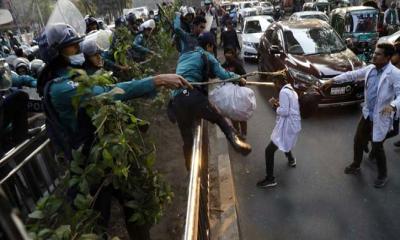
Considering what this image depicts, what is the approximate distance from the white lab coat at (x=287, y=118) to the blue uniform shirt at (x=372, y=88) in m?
0.91

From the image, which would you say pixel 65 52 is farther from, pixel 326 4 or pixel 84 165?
pixel 326 4

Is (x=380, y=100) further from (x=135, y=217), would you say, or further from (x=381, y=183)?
(x=135, y=217)

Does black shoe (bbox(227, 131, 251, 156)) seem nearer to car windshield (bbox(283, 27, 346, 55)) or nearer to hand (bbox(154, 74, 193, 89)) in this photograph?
hand (bbox(154, 74, 193, 89))

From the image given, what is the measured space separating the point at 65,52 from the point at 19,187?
76.6 inches

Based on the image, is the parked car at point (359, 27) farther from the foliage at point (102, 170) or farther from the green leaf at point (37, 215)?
the green leaf at point (37, 215)

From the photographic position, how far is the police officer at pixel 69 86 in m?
2.40

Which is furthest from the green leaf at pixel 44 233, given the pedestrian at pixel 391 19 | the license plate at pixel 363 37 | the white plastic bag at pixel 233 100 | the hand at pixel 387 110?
the pedestrian at pixel 391 19

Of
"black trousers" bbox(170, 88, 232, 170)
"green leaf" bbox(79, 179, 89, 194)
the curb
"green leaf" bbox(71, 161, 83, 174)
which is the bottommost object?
the curb

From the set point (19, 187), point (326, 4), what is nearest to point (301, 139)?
point (19, 187)

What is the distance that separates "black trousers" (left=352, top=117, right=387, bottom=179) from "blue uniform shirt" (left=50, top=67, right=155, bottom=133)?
3328mm

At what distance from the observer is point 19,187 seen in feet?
12.2

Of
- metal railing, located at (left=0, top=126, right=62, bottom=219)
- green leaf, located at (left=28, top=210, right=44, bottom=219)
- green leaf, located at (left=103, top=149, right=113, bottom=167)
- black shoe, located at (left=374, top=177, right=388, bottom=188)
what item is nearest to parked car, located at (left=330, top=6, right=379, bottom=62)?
black shoe, located at (left=374, top=177, right=388, bottom=188)

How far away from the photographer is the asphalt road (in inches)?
154

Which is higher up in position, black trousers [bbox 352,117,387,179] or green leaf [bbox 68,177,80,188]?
green leaf [bbox 68,177,80,188]
